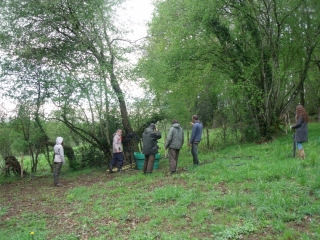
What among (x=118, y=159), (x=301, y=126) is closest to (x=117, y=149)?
(x=118, y=159)

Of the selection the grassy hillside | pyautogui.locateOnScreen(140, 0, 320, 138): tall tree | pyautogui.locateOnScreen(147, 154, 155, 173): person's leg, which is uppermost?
pyautogui.locateOnScreen(140, 0, 320, 138): tall tree

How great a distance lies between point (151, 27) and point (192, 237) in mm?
13609

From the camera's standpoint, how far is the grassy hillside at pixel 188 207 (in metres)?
4.86

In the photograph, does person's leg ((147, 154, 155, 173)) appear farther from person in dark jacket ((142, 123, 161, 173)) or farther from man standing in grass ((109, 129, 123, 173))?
man standing in grass ((109, 129, 123, 173))

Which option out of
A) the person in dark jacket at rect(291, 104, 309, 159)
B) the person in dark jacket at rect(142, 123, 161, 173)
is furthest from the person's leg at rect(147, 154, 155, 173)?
the person in dark jacket at rect(291, 104, 309, 159)

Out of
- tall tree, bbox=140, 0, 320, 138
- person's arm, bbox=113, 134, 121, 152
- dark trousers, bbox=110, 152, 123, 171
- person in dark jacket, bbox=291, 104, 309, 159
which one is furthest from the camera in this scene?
tall tree, bbox=140, 0, 320, 138

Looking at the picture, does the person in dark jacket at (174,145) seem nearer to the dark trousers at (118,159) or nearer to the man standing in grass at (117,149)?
the man standing in grass at (117,149)

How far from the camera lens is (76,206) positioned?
720cm

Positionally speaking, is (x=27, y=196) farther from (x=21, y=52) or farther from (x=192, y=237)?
(x=192, y=237)

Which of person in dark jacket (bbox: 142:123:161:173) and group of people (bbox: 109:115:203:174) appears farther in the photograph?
person in dark jacket (bbox: 142:123:161:173)

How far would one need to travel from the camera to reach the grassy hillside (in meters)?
4.86

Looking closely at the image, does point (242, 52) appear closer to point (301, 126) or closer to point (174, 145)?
point (301, 126)

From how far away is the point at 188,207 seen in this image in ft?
19.8

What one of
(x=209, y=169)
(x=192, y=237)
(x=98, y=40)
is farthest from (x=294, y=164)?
(x=98, y=40)
